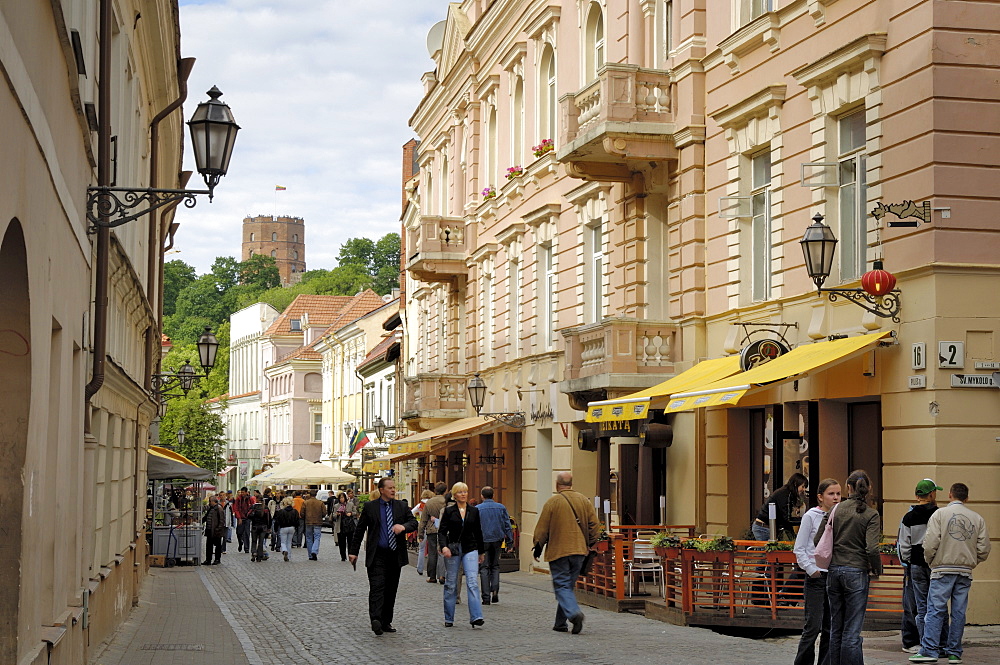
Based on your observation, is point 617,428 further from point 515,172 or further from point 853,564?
point 853,564

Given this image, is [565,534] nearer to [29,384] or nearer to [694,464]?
[694,464]

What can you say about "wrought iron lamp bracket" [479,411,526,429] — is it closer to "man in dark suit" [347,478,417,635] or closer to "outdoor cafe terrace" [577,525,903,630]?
"outdoor cafe terrace" [577,525,903,630]

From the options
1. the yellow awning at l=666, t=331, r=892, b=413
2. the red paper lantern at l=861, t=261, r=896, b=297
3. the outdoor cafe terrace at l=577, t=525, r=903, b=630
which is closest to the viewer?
the outdoor cafe terrace at l=577, t=525, r=903, b=630

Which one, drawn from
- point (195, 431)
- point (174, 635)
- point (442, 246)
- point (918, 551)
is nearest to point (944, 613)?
point (918, 551)

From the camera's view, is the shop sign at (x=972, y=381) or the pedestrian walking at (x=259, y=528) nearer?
the shop sign at (x=972, y=381)

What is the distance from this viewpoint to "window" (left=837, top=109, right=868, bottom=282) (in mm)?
17297

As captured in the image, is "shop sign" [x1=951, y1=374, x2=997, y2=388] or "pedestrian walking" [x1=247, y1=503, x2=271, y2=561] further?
"pedestrian walking" [x1=247, y1=503, x2=271, y2=561]

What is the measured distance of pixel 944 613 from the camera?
12859mm

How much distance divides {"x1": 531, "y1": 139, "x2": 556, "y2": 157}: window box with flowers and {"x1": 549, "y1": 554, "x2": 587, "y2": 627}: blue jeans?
14713mm

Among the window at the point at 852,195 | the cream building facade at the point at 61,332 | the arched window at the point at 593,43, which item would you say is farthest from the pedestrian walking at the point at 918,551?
the arched window at the point at 593,43

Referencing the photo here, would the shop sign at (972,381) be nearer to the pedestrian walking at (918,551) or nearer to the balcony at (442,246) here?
the pedestrian walking at (918,551)

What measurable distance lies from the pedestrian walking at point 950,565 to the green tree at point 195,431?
2943 inches

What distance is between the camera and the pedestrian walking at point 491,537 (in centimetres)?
2095

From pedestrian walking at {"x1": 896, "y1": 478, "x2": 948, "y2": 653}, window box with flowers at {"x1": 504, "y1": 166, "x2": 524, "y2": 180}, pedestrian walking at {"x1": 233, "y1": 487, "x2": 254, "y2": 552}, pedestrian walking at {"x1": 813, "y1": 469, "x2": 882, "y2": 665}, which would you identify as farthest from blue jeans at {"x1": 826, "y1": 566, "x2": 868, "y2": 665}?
pedestrian walking at {"x1": 233, "y1": 487, "x2": 254, "y2": 552}
